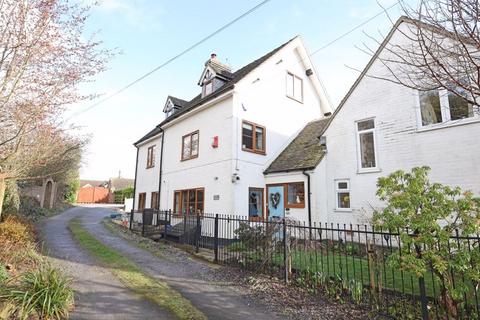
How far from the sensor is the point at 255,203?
1402cm

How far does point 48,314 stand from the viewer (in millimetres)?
4348

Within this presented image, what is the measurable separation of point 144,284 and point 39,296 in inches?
98.9

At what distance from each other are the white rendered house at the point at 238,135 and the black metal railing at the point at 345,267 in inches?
92.7

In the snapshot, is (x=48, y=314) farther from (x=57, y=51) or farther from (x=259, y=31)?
(x=259, y=31)

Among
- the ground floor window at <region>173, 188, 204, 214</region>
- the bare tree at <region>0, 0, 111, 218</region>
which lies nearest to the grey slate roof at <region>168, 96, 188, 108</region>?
the ground floor window at <region>173, 188, 204, 214</region>

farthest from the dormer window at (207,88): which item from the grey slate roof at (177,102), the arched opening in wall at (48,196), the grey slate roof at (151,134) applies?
the arched opening in wall at (48,196)

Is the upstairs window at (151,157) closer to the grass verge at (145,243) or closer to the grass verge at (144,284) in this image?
the grass verge at (145,243)

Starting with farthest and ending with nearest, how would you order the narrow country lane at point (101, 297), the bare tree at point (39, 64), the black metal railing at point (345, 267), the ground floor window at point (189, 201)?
the ground floor window at point (189, 201) → the bare tree at point (39, 64) → the narrow country lane at point (101, 297) → the black metal railing at point (345, 267)

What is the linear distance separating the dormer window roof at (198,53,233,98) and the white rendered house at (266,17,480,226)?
658cm

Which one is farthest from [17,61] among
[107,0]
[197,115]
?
[197,115]

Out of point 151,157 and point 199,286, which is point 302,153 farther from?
point 151,157

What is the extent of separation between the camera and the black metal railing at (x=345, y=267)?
4.63 meters

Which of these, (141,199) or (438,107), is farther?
(141,199)

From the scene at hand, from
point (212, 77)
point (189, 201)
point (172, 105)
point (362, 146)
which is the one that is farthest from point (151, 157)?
point (362, 146)
